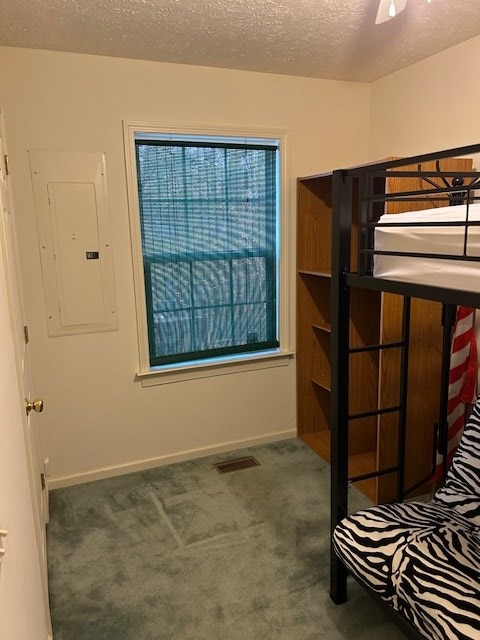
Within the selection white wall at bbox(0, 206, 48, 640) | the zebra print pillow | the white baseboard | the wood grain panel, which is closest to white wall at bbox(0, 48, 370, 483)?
the white baseboard

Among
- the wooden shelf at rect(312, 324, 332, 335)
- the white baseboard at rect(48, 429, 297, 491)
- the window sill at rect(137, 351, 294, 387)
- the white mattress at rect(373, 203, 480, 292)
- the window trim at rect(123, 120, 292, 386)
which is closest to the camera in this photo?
the white mattress at rect(373, 203, 480, 292)

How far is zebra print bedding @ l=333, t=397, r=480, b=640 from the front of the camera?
4.68 ft

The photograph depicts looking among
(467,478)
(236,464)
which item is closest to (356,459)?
(236,464)

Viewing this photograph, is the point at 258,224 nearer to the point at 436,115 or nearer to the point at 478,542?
the point at 436,115

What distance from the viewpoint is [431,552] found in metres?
1.63

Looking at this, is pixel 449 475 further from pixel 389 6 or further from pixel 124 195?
pixel 124 195

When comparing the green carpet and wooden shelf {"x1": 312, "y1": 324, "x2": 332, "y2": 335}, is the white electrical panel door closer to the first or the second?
the green carpet

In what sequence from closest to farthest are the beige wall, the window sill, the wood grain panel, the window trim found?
1. the wood grain panel
2. the beige wall
3. the window trim
4. the window sill

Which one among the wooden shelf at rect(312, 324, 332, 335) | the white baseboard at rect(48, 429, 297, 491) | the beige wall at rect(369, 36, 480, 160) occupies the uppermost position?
the beige wall at rect(369, 36, 480, 160)

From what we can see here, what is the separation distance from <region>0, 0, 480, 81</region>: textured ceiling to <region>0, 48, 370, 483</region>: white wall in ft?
0.45

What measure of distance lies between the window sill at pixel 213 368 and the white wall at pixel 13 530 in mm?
1413

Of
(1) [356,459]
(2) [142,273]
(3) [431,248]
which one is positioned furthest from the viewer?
(1) [356,459]

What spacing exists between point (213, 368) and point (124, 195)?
124 cm

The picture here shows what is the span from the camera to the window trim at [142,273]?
270 cm
